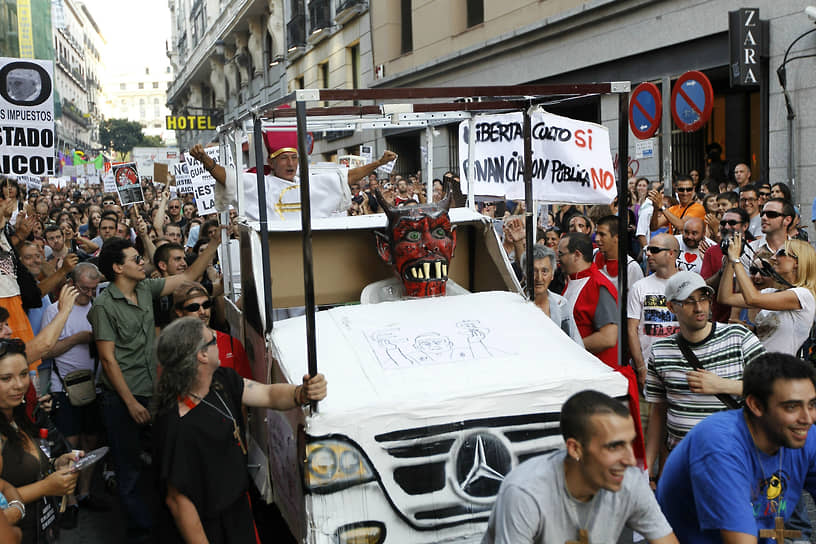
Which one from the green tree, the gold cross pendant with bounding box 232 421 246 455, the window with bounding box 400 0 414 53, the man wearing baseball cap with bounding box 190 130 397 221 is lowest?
the gold cross pendant with bounding box 232 421 246 455

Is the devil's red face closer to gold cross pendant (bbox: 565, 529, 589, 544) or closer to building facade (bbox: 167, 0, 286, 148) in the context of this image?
gold cross pendant (bbox: 565, 529, 589, 544)

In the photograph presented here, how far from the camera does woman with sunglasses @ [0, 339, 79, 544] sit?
3.55m

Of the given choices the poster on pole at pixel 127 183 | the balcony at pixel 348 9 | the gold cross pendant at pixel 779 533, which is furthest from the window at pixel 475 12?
the gold cross pendant at pixel 779 533

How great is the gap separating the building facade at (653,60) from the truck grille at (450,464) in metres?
7.74

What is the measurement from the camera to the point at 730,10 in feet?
40.2

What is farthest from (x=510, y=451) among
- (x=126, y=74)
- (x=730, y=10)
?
(x=126, y=74)

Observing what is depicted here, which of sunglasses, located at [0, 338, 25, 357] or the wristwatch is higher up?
sunglasses, located at [0, 338, 25, 357]

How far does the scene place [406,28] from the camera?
2442 cm

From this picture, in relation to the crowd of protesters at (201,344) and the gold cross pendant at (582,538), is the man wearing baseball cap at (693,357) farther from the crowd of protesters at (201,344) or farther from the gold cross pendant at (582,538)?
the gold cross pendant at (582,538)

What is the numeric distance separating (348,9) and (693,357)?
25509mm

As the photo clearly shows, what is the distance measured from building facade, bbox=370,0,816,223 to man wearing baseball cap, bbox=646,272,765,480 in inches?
275

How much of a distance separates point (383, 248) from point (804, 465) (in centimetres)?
289

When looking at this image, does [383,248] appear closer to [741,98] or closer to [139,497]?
[139,497]

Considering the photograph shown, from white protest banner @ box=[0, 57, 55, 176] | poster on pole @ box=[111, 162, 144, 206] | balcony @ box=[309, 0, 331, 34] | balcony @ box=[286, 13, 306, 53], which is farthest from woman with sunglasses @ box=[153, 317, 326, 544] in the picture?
balcony @ box=[286, 13, 306, 53]
